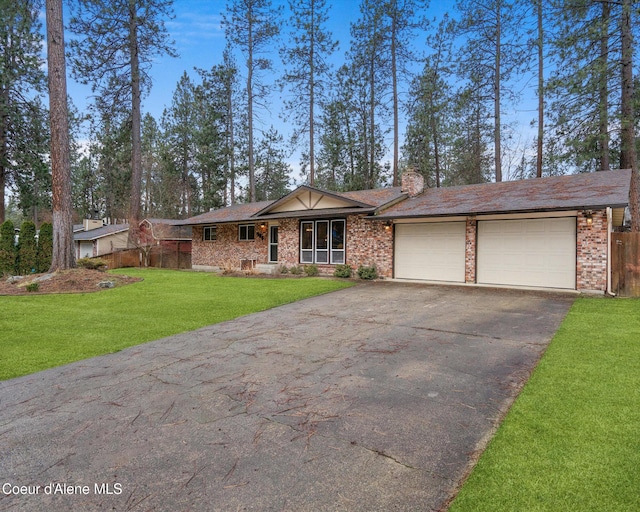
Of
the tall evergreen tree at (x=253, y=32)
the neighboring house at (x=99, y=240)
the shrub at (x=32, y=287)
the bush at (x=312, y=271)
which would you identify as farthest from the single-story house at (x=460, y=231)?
the neighboring house at (x=99, y=240)

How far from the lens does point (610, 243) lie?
31.3ft

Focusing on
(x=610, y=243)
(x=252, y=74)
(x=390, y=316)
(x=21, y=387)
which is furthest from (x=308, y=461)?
(x=252, y=74)

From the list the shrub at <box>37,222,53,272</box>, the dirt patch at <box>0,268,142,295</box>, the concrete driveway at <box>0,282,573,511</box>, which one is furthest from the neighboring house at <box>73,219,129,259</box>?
the concrete driveway at <box>0,282,573,511</box>

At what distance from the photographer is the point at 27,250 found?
17.1 m

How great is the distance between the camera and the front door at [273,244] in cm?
1727

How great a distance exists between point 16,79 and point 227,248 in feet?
47.6

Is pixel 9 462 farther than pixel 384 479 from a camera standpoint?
Yes

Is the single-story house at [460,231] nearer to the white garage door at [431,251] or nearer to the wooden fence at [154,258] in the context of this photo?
the white garage door at [431,251]

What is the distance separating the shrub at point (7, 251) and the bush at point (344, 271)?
50.5ft

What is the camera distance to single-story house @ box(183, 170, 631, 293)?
9.74 meters

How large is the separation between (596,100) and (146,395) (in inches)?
604

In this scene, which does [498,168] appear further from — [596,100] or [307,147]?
[307,147]

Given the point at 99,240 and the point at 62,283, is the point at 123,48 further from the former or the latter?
the point at 62,283

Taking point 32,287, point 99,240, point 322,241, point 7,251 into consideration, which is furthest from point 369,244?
point 99,240
